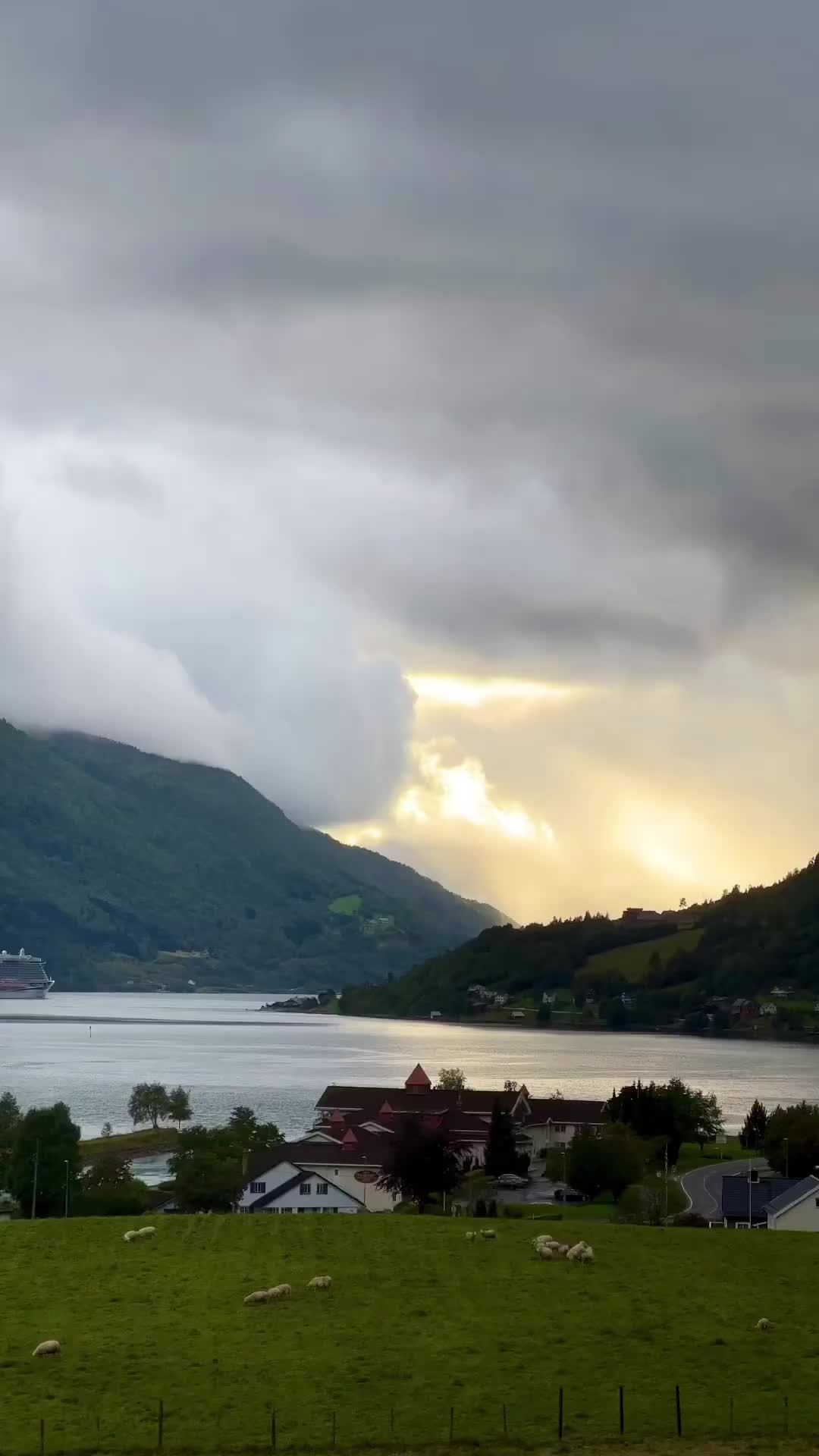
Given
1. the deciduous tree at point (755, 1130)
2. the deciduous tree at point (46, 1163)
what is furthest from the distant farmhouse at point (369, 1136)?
the deciduous tree at point (755, 1130)

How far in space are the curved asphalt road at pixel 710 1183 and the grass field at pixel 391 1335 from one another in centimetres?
2433

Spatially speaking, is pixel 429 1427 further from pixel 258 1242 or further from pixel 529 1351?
pixel 258 1242

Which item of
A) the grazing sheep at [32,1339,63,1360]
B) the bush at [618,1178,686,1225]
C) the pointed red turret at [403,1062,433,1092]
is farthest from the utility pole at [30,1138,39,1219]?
the pointed red turret at [403,1062,433,1092]

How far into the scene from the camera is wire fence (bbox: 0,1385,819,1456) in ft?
112

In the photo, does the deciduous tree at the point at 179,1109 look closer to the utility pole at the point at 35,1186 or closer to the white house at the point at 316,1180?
the white house at the point at 316,1180

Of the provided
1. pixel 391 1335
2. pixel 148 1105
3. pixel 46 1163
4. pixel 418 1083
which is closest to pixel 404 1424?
pixel 391 1335

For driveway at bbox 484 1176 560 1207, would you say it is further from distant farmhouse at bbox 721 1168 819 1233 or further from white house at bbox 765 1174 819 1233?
white house at bbox 765 1174 819 1233

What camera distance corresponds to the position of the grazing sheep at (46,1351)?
130 ft

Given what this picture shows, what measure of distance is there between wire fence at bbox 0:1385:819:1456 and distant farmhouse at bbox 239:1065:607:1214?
1591 inches

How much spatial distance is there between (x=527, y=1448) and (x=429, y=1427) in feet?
7.01

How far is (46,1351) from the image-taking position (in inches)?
1565

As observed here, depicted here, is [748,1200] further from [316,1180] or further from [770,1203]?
[316,1180]

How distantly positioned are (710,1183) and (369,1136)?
→ 61.6ft

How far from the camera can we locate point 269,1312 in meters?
43.2
